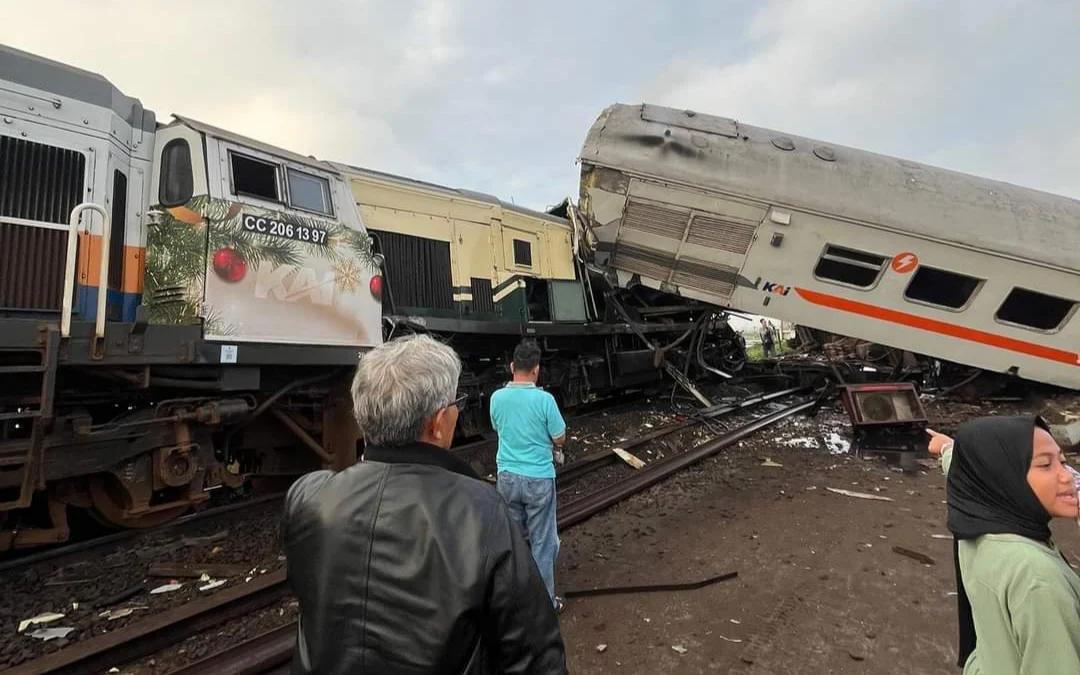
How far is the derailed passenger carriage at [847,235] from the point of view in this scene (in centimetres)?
732

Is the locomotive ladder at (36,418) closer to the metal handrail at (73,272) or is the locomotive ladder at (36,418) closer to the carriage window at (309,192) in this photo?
the metal handrail at (73,272)

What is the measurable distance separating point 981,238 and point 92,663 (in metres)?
9.59

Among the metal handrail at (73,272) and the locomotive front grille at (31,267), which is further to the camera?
the locomotive front grille at (31,267)

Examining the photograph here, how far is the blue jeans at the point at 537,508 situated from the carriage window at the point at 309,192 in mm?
3239

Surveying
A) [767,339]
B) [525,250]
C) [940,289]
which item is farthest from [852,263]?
[767,339]

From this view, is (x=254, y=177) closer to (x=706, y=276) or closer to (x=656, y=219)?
(x=656, y=219)

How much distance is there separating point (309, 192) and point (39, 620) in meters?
3.63

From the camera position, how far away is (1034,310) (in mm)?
7797

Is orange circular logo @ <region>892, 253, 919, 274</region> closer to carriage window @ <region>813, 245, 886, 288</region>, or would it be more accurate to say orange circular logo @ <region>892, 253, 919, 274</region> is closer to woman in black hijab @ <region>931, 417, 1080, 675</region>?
carriage window @ <region>813, 245, 886, 288</region>

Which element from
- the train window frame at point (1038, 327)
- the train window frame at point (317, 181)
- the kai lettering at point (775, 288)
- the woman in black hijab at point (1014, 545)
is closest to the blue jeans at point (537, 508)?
the woman in black hijab at point (1014, 545)

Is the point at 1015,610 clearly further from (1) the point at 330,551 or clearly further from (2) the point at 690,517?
(2) the point at 690,517

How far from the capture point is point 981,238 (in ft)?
23.7

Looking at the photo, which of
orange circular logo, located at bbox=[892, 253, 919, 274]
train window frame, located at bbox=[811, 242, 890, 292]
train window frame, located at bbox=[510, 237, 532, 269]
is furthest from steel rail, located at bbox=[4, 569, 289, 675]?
orange circular logo, located at bbox=[892, 253, 919, 274]

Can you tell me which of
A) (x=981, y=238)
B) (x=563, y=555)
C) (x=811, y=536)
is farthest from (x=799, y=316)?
(x=563, y=555)
